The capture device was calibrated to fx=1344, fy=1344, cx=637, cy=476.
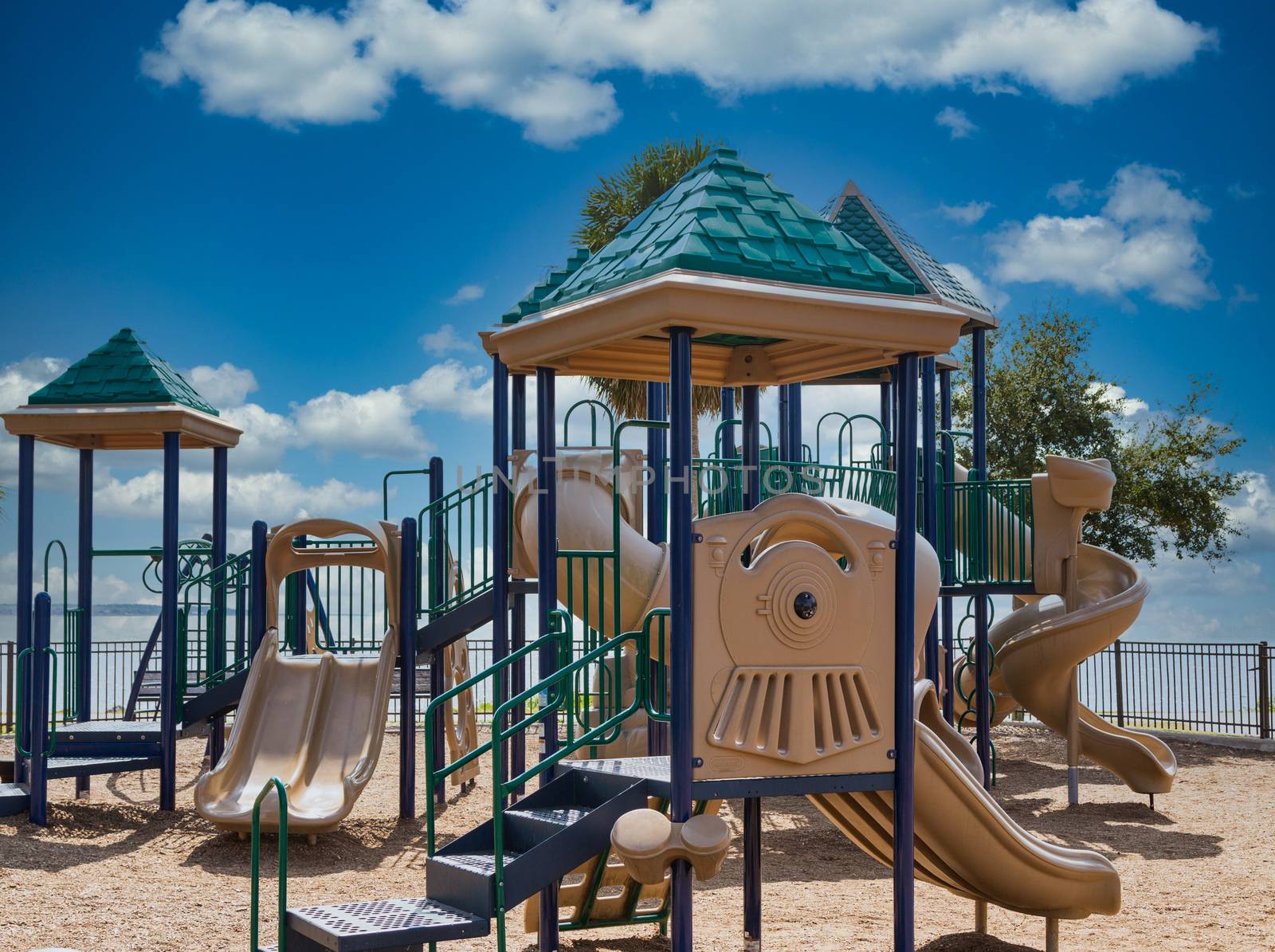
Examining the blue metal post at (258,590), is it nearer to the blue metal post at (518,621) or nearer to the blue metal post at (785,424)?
the blue metal post at (518,621)

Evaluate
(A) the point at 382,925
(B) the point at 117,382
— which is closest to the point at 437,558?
(B) the point at 117,382

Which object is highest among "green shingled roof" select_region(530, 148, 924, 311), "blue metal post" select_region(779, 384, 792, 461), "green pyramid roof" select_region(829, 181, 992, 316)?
"green pyramid roof" select_region(829, 181, 992, 316)

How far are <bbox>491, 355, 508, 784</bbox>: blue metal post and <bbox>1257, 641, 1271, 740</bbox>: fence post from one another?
1387cm

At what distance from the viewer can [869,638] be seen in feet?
24.5

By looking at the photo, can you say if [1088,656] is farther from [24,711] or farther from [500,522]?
[24,711]

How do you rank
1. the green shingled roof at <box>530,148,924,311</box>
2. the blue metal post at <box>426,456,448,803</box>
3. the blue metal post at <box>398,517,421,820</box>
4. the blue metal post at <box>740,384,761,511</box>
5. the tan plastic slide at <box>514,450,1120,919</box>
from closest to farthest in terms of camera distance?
the green shingled roof at <box>530,148,924,311</box> < the tan plastic slide at <box>514,450,1120,919</box> < the blue metal post at <box>740,384,761,511</box> < the blue metal post at <box>398,517,421,820</box> < the blue metal post at <box>426,456,448,803</box>

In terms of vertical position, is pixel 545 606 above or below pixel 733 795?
above

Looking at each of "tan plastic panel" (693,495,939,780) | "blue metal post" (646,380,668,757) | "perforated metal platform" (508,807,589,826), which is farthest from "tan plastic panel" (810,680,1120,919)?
"blue metal post" (646,380,668,757)

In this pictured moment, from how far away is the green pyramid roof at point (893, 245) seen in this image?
A: 1616cm

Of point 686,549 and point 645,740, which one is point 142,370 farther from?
point 686,549

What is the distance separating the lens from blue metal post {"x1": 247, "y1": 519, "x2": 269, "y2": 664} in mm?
13375

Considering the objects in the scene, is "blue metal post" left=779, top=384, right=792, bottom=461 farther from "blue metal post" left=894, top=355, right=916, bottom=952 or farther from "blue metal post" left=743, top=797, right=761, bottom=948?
"blue metal post" left=894, top=355, right=916, bottom=952

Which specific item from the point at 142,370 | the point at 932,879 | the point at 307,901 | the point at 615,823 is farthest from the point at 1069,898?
the point at 142,370

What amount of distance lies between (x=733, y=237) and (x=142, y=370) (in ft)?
30.4
